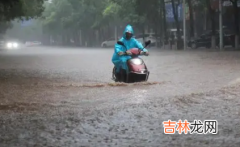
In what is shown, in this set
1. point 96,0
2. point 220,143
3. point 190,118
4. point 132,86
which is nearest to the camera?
point 220,143

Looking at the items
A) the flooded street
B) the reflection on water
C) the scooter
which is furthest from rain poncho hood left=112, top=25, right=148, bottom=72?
the reflection on water

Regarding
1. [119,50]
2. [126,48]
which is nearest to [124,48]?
[126,48]

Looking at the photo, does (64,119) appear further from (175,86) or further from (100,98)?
(175,86)

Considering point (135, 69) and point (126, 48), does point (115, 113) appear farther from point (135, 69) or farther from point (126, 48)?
point (126, 48)

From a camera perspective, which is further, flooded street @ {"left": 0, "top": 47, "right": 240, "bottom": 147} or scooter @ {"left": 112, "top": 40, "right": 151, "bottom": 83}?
scooter @ {"left": 112, "top": 40, "right": 151, "bottom": 83}

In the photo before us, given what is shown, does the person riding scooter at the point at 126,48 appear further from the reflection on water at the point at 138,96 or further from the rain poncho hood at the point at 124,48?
the reflection on water at the point at 138,96

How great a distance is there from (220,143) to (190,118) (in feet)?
5.20

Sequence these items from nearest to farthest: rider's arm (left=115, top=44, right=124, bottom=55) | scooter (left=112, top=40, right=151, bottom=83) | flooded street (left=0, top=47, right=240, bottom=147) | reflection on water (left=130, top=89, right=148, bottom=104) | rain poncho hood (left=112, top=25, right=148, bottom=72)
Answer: flooded street (left=0, top=47, right=240, bottom=147)
reflection on water (left=130, top=89, right=148, bottom=104)
rider's arm (left=115, top=44, right=124, bottom=55)
scooter (left=112, top=40, right=151, bottom=83)
rain poncho hood (left=112, top=25, right=148, bottom=72)

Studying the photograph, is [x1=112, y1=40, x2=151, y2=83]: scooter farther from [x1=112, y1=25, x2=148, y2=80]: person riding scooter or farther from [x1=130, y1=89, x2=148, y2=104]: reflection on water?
[x1=130, y1=89, x2=148, y2=104]: reflection on water

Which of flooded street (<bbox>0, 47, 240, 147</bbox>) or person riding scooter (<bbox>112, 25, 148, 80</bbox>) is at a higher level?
person riding scooter (<bbox>112, 25, 148, 80</bbox>)

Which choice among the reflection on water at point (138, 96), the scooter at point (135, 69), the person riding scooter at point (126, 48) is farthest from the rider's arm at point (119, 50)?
the reflection on water at point (138, 96)

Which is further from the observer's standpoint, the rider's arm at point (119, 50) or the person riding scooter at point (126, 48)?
the person riding scooter at point (126, 48)

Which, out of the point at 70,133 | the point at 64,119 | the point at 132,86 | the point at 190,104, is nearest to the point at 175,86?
the point at 132,86

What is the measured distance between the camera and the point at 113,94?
11.0 meters
